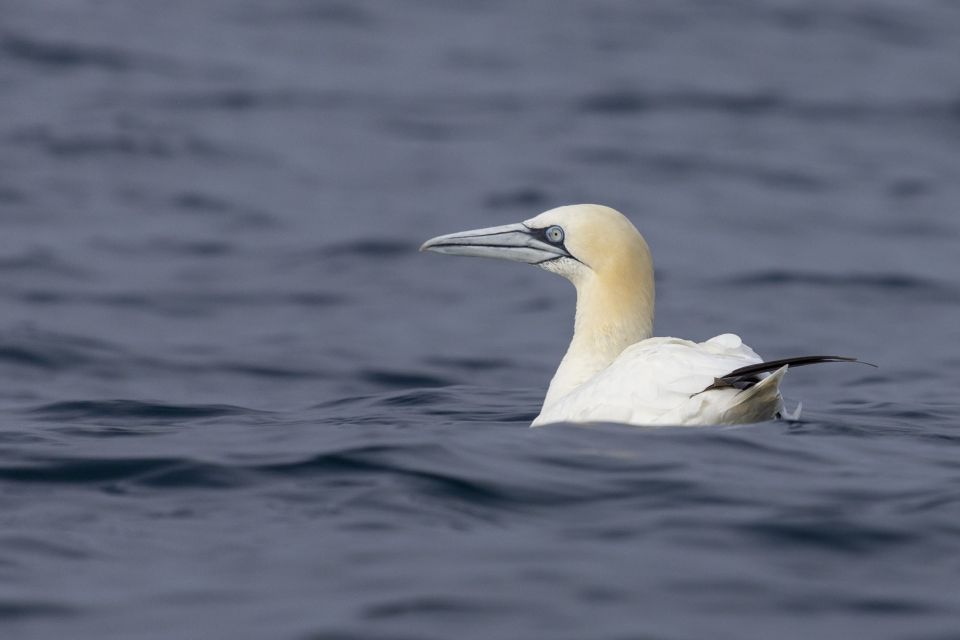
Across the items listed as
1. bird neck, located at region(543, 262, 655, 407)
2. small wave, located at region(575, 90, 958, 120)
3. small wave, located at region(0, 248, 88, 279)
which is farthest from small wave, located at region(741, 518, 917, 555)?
small wave, located at region(575, 90, 958, 120)

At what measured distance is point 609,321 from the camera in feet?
32.7

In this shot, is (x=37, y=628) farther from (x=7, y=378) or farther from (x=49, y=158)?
(x=49, y=158)

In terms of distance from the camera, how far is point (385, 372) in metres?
13.9

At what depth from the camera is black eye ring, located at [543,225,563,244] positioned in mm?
10156

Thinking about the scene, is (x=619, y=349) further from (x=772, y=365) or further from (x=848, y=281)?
(x=848, y=281)

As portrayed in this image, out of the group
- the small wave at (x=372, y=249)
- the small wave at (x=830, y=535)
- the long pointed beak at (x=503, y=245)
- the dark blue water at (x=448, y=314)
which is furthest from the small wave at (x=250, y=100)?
the small wave at (x=830, y=535)

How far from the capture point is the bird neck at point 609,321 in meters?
9.88

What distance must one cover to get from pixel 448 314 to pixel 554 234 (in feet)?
21.5

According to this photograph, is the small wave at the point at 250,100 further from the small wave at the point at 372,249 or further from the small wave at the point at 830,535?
the small wave at the point at 830,535

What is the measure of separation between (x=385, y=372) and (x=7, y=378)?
2.96 m

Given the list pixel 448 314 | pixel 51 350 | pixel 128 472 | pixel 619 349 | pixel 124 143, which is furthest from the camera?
pixel 124 143

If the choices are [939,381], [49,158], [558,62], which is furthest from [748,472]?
[558,62]

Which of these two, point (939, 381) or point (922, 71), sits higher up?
point (922, 71)

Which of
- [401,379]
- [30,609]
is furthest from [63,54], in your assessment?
[30,609]
